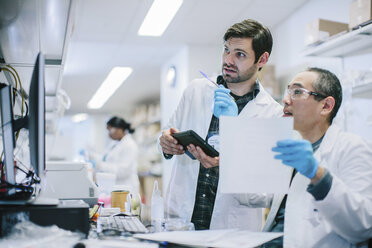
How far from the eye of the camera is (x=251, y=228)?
6.03ft

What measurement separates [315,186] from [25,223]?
34.7 inches

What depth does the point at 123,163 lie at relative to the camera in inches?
162

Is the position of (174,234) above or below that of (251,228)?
above

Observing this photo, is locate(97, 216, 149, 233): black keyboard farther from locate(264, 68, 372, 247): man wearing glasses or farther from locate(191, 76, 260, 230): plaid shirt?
locate(264, 68, 372, 247): man wearing glasses

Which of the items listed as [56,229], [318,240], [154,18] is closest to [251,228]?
[318,240]

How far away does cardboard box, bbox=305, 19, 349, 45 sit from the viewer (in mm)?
2947

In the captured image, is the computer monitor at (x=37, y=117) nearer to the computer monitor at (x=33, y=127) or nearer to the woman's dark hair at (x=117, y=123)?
the computer monitor at (x=33, y=127)

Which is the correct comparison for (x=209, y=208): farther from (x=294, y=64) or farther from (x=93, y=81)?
(x=93, y=81)

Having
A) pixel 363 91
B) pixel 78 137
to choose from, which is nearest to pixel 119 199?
pixel 363 91

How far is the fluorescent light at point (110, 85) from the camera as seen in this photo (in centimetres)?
636

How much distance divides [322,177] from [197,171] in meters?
0.76

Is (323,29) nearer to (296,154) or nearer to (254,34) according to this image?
(254,34)

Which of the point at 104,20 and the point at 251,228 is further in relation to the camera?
the point at 104,20

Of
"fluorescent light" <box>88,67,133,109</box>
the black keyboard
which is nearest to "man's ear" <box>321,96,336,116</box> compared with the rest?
the black keyboard
